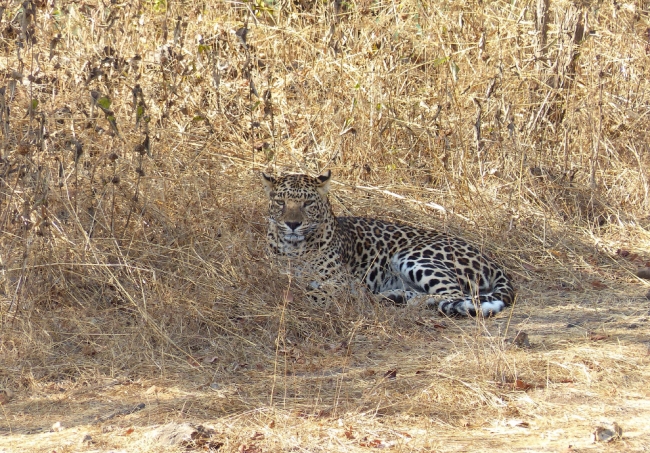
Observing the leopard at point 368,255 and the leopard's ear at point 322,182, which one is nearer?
the leopard at point 368,255

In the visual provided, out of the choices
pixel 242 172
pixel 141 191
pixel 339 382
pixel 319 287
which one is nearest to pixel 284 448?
pixel 339 382

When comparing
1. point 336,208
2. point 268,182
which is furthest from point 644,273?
point 268,182

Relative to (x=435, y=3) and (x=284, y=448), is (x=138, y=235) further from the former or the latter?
(x=435, y=3)

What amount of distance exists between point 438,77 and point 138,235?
12.1 feet

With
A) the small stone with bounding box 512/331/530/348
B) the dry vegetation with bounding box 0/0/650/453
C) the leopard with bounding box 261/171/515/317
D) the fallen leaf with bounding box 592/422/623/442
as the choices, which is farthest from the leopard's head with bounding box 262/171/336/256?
the fallen leaf with bounding box 592/422/623/442

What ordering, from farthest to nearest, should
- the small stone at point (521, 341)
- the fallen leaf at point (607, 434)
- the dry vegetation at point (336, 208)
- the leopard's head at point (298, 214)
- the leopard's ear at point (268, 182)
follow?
the leopard's ear at point (268, 182) < the leopard's head at point (298, 214) < the small stone at point (521, 341) < the dry vegetation at point (336, 208) < the fallen leaf at point (607, 434)

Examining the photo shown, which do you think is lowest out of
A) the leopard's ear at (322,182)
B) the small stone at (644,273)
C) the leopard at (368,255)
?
the small stone at (644,273)

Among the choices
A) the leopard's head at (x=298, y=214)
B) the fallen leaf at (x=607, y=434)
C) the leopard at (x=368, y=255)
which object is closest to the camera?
the fallen leaf at (x=607, y=434)

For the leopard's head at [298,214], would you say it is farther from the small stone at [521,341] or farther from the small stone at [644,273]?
the small stone at [644,273]

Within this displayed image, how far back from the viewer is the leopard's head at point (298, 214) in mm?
7164

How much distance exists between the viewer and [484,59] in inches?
346

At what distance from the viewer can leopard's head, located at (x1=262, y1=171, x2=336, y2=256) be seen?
7164 mm

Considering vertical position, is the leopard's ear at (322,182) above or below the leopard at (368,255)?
above

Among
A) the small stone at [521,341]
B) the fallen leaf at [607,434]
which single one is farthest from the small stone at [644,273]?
the fallen leaf at [607,434]
